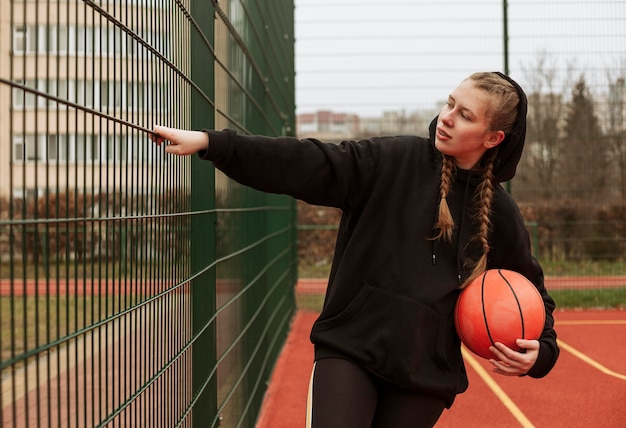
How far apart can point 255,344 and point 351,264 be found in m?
3.10

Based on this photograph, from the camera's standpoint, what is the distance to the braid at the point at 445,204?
9.45 feet

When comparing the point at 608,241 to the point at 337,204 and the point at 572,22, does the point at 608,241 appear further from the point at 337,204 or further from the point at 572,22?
the point at 337,204

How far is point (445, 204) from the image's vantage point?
290cm

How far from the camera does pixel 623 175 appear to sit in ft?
40.7

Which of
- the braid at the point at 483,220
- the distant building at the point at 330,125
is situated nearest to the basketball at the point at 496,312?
the braid at the point at 483,220

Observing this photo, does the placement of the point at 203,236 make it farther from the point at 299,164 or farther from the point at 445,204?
the point at 445,204

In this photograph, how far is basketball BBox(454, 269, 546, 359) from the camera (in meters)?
2.90

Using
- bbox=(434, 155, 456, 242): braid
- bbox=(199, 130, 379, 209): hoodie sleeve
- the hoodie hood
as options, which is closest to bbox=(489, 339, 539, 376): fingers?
bbox=(434, 155, 456, 242): braid

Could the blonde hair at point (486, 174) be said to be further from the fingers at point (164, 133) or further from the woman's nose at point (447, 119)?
the fingers at point (164, 133)

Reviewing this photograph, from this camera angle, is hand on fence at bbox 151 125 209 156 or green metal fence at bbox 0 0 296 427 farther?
hand on fence at bbox 151 125 209 156

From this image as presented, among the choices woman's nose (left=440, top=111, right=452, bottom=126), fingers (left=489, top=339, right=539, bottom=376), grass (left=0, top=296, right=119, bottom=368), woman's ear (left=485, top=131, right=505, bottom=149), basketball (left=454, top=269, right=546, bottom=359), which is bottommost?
fingers (left=489, top=339, right=539, bottom=376)

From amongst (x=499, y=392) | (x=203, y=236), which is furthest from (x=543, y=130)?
(x=203, y=236)

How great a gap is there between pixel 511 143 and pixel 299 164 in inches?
36.9

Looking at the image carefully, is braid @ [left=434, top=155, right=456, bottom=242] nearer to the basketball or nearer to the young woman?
the young woman
